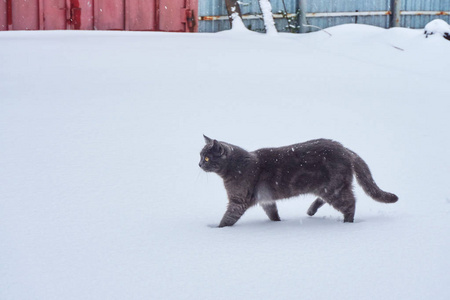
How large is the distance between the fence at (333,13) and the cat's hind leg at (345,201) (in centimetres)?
855

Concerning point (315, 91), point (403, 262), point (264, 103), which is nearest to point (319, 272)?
point (403, 262)

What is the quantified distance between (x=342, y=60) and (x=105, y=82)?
11.9ft

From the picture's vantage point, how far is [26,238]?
3.86 m

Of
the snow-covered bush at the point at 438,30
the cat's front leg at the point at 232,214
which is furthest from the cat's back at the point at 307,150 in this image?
the snow-covered bush at the point at 438,30

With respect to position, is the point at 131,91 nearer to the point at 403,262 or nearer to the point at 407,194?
the point at 407,194

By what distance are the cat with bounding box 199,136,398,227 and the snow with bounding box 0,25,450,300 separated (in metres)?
0.16

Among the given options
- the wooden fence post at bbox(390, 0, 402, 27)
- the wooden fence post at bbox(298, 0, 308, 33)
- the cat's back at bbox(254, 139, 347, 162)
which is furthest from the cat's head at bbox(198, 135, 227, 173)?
the wooden fence post at bbox(390, 0, 402, 27)

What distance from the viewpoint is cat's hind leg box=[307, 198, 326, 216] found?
182 inches

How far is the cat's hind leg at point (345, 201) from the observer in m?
4.36

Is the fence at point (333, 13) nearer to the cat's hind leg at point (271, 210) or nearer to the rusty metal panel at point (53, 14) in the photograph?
the rusty metal panel at point (53, 14)

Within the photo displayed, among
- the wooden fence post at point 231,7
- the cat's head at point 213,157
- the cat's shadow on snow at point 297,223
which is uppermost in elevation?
the wooden fence post at point 231,7

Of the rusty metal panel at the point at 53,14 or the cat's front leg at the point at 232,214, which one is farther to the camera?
the rusty metal panel at the point at 53,14

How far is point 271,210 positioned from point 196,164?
1140 mm

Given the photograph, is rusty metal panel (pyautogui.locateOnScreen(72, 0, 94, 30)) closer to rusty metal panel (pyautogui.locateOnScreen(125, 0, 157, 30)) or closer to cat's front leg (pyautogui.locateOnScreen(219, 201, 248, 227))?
rusty metal panel (pyautogui.locateOnScreen(125, 0, 157, 30))
